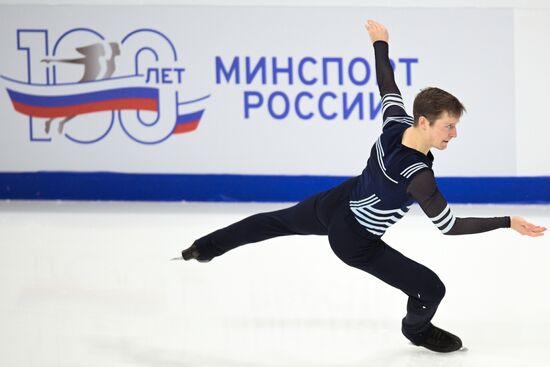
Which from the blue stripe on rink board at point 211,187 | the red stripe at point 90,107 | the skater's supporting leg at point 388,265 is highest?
the red stripe at point 90,107

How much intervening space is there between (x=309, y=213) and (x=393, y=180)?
0.57 meters

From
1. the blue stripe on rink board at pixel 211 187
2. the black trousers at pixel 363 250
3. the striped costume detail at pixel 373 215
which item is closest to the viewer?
the striped costume detail at pixel 373 215

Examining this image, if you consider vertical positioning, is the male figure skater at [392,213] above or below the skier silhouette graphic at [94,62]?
Answer: below

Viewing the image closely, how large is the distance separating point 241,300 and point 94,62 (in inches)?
158

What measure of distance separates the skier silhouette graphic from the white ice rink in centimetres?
152

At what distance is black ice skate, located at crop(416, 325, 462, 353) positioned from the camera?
455cm

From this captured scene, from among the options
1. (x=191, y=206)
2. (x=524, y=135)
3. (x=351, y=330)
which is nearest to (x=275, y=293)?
(x=351, y=330)

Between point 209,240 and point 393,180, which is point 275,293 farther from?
point 393,180

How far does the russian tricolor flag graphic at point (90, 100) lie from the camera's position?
888cm

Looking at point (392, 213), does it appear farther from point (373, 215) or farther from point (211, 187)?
point (211, 187)

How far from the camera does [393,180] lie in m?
4.16

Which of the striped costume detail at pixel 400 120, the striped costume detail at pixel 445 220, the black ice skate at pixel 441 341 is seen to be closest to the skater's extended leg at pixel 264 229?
the striped costume detail at pixel 400 120

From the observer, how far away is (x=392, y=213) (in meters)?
4.30

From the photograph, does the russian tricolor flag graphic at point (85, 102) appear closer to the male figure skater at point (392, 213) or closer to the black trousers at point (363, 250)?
the male figure skater at point (392, 213)
